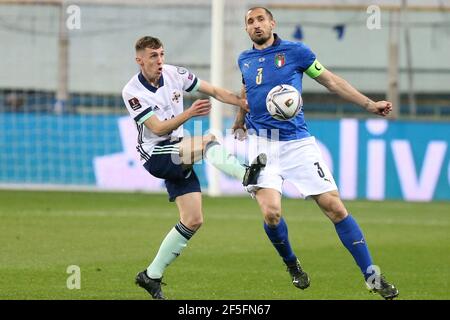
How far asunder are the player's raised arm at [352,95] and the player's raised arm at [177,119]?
42.8 inches

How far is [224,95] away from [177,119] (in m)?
0.92

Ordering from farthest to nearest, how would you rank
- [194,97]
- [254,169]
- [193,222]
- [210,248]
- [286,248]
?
[194,97], [210,248], [286,248], [193,222], [254,169]

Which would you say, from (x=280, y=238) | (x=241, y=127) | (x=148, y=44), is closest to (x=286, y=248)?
(x=280, y=238)

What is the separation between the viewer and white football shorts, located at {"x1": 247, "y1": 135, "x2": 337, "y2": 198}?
974 centimetres

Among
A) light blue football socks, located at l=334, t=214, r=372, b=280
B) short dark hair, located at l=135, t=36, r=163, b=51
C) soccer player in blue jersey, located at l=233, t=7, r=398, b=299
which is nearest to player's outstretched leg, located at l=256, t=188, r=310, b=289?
soccer player in blue jersey, located at l=233, t=7, r=398, b=299

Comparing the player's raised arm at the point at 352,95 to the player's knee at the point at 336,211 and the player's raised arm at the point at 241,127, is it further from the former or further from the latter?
the player's knee at the point at 336,211

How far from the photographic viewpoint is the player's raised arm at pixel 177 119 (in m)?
9.36

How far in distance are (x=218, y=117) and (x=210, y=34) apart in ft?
9.53

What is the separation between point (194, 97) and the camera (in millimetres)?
22859

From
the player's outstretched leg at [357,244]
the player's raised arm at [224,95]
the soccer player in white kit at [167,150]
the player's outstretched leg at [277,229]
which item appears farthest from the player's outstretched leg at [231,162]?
the player's outstretched leg at [357,244]

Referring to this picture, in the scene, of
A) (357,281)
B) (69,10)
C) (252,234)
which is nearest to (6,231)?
(252,234)

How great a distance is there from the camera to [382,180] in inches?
781

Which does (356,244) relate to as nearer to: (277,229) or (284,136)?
(277,229)
